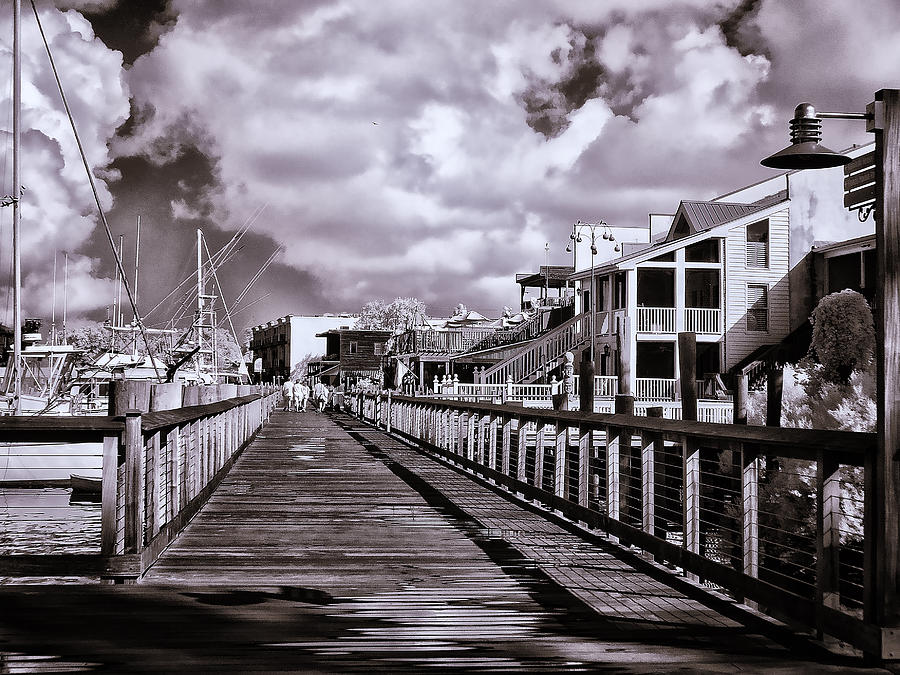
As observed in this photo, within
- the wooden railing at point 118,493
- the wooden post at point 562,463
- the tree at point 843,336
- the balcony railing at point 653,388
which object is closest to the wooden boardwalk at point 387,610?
the wooden railing at point 118,493

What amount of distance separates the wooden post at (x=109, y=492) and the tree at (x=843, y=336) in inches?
414

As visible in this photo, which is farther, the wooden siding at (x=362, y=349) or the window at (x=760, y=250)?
the wooden siding at (x=362, y=349)

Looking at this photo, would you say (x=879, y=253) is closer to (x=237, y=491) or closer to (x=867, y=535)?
(x=867, y=535)

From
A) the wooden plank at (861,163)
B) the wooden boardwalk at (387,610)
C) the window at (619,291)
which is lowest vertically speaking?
the wooden boardwalk at (387,610)

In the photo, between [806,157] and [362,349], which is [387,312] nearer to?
[362,349]

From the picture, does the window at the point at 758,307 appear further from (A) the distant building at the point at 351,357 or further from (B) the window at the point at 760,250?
(A) the distant building at the point at 351,357

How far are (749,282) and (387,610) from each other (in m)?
36.0

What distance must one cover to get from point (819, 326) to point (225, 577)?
1125 centimetres

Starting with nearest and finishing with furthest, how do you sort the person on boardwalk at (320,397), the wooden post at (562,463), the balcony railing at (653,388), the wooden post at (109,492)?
the wooden post at (109,492), the wooden post at (562,463), the balcony railing at (653,388), the person on boardwalk at (320,397)

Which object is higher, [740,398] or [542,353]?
[542,353]

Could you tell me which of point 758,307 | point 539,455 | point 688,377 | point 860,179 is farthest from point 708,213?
point 860,179

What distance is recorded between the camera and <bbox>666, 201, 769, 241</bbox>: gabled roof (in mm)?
40969

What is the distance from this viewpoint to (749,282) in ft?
128

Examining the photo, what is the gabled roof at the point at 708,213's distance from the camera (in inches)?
1613
